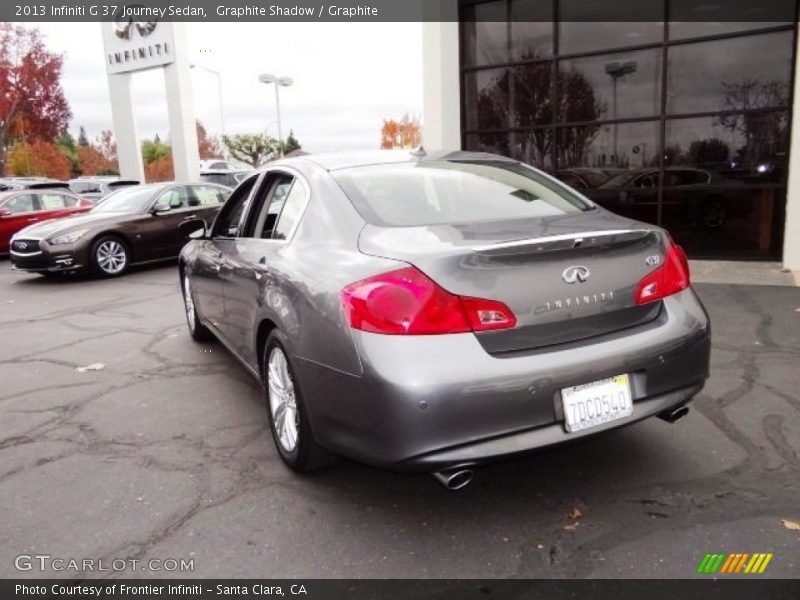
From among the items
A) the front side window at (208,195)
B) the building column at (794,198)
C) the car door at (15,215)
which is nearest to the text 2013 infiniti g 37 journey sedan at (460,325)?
the building column at (794,198)

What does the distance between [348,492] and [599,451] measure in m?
1.32

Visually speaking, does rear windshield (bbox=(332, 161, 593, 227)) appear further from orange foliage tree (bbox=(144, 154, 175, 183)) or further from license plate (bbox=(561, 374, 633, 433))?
orange foliage tree (bbox=(144, 154, 175, 183))

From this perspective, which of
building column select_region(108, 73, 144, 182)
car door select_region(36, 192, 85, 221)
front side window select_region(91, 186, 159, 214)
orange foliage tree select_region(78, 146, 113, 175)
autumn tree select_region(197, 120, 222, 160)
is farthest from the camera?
autumn tree select_region(197, 120, 222, 160)

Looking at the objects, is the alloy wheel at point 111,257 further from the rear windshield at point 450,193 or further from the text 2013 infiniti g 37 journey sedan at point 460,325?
the rear windshield at point 450,193

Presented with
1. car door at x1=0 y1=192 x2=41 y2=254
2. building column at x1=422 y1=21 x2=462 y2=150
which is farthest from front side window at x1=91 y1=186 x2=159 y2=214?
building column at x1=422 y1=21 x2=462 y2=150

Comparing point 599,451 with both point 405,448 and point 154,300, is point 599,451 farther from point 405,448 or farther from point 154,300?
point 154,300

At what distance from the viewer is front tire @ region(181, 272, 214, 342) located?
19.1 feet

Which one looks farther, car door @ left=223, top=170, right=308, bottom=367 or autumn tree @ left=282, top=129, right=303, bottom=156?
autumn tree @ left=282, top=129, right=303, bottom=156

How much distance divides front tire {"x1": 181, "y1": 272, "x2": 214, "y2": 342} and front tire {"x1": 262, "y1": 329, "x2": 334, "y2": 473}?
2447 mm

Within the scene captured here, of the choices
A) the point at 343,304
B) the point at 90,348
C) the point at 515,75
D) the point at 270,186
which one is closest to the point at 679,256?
the point at 343,304

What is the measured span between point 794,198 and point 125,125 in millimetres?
19989

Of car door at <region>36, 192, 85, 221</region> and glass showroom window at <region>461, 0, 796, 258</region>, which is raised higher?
glass showroom window at <region>461, 0, 796, 258</region>

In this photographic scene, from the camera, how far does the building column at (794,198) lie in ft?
27.7

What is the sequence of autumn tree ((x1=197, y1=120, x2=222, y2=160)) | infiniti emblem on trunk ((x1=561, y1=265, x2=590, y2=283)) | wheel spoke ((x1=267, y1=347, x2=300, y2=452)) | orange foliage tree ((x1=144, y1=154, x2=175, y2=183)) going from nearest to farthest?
infiniti emblem on trunk ((x1=561, y1=265, x2=590, y2=283)), wheel spoke ((x1=267, y1=347, x2=300, y2=452)), orange foliage tree ((x1=144, y1=154, x2=175, y2=183)), autumn tree ((x1=197, y1=120, x2=222, y2=160))
